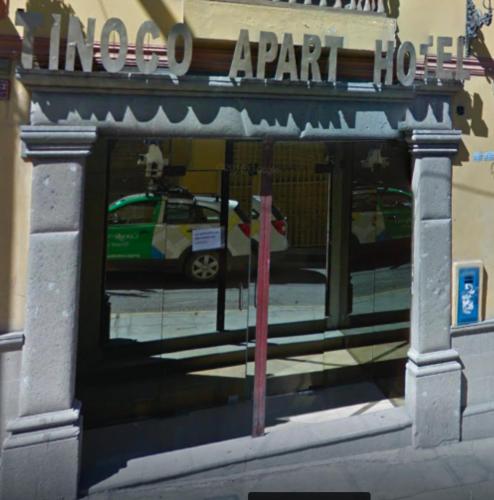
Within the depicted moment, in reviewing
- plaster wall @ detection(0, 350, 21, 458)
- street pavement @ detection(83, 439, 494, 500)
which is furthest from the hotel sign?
street pavement @ detection(83, 439, 494, 500)

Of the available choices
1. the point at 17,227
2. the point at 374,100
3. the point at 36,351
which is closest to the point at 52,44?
the point at 17,227

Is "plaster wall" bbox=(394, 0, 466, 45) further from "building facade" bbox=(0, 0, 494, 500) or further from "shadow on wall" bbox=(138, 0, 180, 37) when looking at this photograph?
"shadow on wall" bbox=(138, 0, 180, 37)

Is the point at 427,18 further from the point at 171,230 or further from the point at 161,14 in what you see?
the point at 171,230

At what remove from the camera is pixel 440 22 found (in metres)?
5.34

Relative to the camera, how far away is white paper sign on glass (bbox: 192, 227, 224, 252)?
6293 mm

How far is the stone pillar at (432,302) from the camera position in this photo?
5316mm

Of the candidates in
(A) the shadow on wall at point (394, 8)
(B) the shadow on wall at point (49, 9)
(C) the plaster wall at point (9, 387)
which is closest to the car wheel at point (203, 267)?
(C) the plaster wall at point (9, 387)

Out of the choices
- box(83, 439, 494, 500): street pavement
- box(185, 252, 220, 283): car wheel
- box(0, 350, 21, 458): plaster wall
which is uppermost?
box(185, 252, 220, 283): car wheel

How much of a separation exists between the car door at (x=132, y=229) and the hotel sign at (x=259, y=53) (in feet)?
5.96

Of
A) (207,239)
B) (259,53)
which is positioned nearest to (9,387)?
(207,239)

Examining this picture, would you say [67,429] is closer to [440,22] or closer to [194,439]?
[194,439]

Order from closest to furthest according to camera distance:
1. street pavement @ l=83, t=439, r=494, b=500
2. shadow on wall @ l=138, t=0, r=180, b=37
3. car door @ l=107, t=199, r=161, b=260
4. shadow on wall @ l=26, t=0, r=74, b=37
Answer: shadow on wall @ l=26, t=0, r=74, b=37, shadow on wall @ l=138, t=0, r=180, b=37, street pavement @ l=83, t=439, r=494, b=500, car door @ l=107, t=199, r=161, b=260

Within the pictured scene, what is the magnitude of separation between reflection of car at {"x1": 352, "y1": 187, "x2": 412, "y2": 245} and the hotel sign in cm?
129

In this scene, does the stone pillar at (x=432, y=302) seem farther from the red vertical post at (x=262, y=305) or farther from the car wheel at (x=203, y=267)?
the car wheel at (x=203, y=267)
